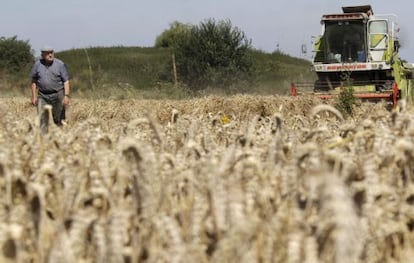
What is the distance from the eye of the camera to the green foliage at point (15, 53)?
6253 centimetres

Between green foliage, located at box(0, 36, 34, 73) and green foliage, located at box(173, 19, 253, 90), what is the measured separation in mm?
15216

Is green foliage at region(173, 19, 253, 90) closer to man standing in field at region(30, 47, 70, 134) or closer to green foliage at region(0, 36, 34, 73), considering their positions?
green foliage at region(0, 36, 34, 73)

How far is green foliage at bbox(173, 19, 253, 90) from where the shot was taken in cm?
5009

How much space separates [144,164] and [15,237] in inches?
15.3

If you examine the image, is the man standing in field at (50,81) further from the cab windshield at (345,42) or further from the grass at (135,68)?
the grass at (135,68)

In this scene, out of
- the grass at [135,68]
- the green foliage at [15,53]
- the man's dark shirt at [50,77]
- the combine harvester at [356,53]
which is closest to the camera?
the man's dark shirt at [50,77]

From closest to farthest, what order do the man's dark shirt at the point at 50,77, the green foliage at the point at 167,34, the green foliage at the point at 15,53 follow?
the man's dark shirt at the point at 50,77 < the green foliage at the point at 15,53 < the green foliage at the point at 167,34

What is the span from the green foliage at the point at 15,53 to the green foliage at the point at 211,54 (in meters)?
15.2

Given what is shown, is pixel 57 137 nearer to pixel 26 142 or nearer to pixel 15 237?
pixel 26 142

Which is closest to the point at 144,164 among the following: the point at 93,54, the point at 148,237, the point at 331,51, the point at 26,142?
the point at 148,237

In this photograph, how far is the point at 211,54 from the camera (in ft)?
168

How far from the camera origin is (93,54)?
2739 inches

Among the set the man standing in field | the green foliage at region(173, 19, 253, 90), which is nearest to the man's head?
the man standing in field

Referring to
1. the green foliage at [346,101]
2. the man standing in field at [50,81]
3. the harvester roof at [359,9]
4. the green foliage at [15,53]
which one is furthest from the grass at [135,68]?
the man standing in field at [50,81]
